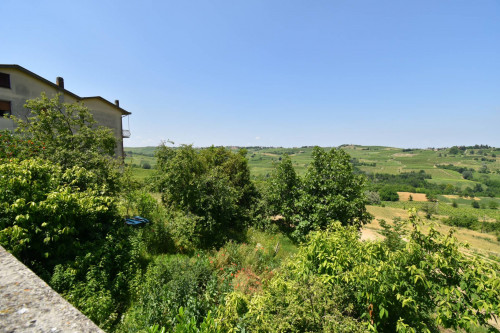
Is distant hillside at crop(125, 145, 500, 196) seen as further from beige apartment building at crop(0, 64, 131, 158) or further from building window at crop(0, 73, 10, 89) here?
building window at crop(0, 73, 10, 89)

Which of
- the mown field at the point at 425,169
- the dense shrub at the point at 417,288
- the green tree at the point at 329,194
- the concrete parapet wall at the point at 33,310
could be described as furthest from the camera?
the mown field at the point at 425,169

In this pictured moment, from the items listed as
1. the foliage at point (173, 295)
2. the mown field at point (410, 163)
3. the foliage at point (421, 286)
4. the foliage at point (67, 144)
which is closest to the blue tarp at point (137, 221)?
the foliage at point (67, 144)

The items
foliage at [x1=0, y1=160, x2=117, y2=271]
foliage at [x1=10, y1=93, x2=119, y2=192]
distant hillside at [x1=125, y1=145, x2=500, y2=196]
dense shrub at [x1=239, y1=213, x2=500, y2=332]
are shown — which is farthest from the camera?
distant hillside at [x1=125, y1=145, x2=500, y2=196]

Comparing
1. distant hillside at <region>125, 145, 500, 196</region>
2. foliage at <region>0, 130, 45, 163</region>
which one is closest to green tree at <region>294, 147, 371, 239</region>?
foliage at <region>0, 130, 45, 163</region>

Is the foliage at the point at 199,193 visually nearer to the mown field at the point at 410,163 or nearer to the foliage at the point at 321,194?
the foliage at the point at 321,194

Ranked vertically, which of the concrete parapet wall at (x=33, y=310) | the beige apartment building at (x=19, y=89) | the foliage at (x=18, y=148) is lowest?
the concrete parapet wall at (x=33, y=310)

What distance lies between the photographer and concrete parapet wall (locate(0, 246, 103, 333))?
5.54 feet

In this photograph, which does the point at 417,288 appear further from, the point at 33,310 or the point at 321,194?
the point at 321,194

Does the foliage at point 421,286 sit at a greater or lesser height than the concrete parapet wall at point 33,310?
lesser

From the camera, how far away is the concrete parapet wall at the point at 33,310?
5.54 ft

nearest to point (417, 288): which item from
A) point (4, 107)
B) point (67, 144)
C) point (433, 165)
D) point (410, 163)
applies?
point (67, 144)

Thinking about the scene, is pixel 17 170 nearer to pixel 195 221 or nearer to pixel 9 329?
pixel 9 329

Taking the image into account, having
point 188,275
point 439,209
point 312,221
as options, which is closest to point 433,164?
point 439,209

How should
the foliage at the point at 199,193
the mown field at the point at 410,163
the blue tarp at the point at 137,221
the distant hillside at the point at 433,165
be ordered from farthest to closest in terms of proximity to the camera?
the mown field at the point at 410,163 < the distant hillside at the point at 433,165 < the foliage at the point at 199,193 < the blue tarp at the point at 137,221
